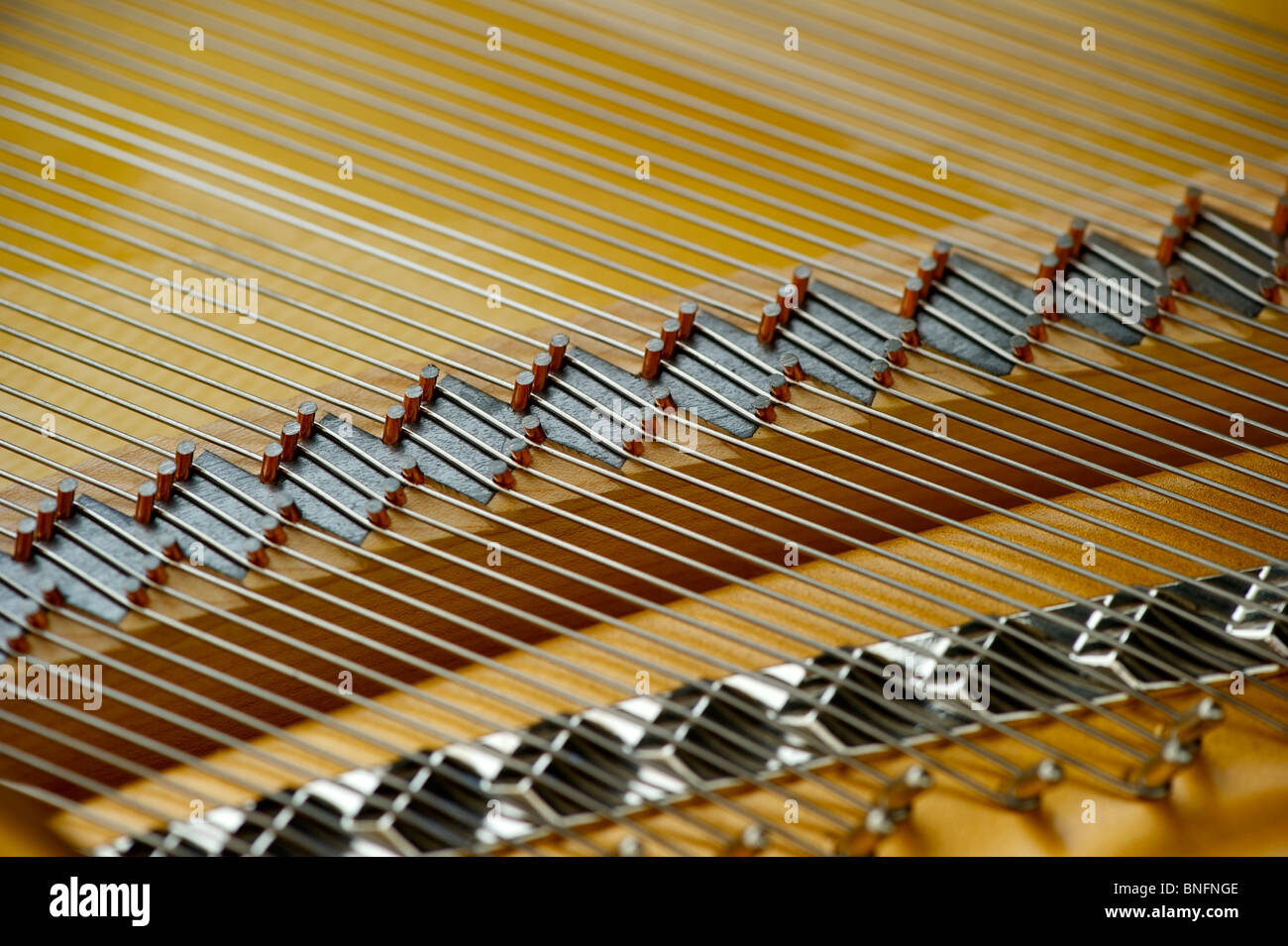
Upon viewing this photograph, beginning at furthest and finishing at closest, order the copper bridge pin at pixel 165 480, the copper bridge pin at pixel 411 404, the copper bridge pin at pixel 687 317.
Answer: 1. the copper bridge pin at pixel 687 317
2. the copper bridge pin at pixel 411 404
3. the copper bridge pin at pixel 165 480

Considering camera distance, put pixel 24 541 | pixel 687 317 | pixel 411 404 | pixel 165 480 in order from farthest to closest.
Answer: pixel 687 317, pixel 411 404, pixel 165 480, pixel 24 541

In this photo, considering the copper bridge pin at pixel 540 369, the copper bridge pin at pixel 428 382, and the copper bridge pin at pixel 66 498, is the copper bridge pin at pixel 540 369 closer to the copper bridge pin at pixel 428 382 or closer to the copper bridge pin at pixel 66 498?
the copper bridge pin at pixel 428 382

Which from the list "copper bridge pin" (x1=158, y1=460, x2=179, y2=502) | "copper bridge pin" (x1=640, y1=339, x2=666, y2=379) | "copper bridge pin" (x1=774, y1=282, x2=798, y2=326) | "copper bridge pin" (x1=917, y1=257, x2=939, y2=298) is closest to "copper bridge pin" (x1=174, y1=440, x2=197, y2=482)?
"copper bridge pin" (x1=158, y1=460, x2=179, y2=502)

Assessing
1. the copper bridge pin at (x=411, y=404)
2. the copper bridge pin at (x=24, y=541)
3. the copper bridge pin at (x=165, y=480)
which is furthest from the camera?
the copper bridge pin at (x=411, y=404)

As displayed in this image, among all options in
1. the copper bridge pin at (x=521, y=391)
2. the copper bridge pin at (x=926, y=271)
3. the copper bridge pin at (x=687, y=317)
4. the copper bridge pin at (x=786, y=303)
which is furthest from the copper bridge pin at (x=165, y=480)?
the copper bridge pin at (x=926, y=271)

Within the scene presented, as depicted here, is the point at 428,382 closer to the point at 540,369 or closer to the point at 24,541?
the point at 540,369

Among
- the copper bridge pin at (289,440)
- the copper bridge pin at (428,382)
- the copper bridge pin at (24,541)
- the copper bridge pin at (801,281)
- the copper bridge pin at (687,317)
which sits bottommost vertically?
the copper bridge pin at (24,541)

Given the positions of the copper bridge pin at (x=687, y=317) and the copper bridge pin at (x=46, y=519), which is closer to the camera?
the copper bridge pin at (x=46, y=519)

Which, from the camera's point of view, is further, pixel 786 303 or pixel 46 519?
pixel 786 303

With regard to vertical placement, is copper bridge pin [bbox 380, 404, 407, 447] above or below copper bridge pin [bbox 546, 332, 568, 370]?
below

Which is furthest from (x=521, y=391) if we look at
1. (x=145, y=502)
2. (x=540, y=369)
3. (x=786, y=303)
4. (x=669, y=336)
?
(x=145, y=502)

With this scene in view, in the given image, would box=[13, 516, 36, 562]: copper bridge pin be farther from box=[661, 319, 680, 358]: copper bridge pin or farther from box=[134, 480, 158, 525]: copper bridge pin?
box=[661, 319, 680, 358]: copper bridge pin
